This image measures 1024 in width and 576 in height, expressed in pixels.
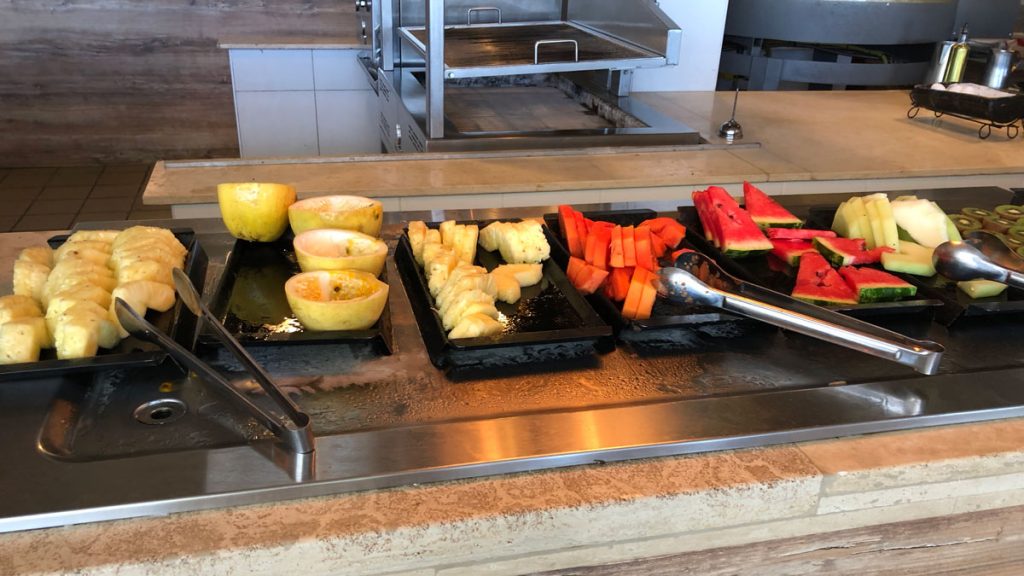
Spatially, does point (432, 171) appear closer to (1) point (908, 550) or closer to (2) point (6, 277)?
(2) point (6, 277)

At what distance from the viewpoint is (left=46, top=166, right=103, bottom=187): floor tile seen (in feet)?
12.9

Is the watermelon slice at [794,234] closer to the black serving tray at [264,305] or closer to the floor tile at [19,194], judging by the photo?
the black serving tray at [264,305]

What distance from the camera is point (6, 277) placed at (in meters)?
1.00

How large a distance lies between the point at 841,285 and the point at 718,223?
186 mm

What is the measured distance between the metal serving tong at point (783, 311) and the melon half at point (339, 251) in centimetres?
33

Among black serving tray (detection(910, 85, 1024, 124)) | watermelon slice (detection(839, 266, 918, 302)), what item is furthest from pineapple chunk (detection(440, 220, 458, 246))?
black serving tray (detection(910, 85, 1024, 124))

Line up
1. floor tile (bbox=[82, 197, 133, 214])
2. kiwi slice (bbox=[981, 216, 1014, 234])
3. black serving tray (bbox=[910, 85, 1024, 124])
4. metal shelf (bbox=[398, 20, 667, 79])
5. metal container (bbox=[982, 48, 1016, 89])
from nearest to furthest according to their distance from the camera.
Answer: kiwi slice (bbox=[981, 216, 1014, 234]), metal shelf (bbox=[398, 20, 667, 79]), black serving tray (bbox=[910, 85, 1024, 124]), metal container (bbox=[982, 48, 1016, 89]), floor tile (bbox=[82, 197, 133, 214])

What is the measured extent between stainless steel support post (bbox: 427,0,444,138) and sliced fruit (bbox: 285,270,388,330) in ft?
3.56

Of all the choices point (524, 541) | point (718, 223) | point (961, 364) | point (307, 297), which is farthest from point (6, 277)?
point (961, 364)

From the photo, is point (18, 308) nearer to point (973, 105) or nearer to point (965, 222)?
point (965, 222)

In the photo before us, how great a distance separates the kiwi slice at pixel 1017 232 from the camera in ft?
3.75

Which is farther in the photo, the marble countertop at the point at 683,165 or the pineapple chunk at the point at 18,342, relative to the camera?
the marble countertop at the point at 683,165

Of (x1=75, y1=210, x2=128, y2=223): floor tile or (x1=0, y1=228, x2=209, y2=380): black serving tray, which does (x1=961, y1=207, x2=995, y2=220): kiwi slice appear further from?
(x1=75, y1=210, x2=128, y2=223): floor tile

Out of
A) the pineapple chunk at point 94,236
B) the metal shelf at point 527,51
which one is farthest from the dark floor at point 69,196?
the pineapple chunk at point 94,236
